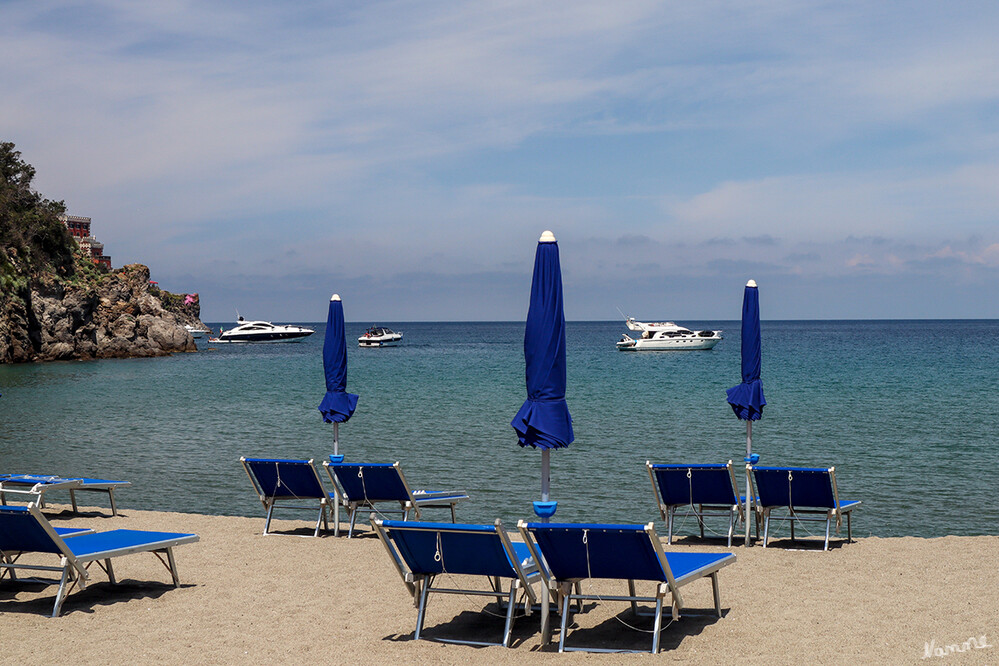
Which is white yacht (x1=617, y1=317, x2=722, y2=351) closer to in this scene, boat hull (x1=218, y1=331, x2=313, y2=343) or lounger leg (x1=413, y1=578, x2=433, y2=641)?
boat hull (x1=218, y1=331, x2=313, y2=343)

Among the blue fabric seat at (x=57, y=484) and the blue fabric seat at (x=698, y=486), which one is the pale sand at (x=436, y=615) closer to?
the blue fabric seat at (x=698, y=486)

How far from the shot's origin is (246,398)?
110 ft

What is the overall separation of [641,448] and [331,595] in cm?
1250

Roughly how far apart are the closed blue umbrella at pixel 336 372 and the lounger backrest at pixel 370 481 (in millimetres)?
727

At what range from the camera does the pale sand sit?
5.35 metres

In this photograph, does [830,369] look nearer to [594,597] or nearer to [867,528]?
[867,528]

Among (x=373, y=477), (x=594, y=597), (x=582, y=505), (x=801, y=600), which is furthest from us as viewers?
(x=582, y=505)

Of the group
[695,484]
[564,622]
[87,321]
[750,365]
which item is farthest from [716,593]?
[87,321]

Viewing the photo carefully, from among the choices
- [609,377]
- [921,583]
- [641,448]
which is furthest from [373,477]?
[609,377]

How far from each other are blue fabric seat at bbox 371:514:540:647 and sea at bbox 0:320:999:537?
552cm

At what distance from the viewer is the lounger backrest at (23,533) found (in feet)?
19.9

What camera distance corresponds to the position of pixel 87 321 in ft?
211

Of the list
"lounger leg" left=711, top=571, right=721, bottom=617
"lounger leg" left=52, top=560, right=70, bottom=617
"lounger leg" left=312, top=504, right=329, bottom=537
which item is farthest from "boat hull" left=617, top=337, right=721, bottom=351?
"lounger leg" left=52, top=560, right=70, bottom=617

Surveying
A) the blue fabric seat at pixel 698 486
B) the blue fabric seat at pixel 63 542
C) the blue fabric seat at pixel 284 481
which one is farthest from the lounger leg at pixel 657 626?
the blue fabric seat at pixel 284 481
